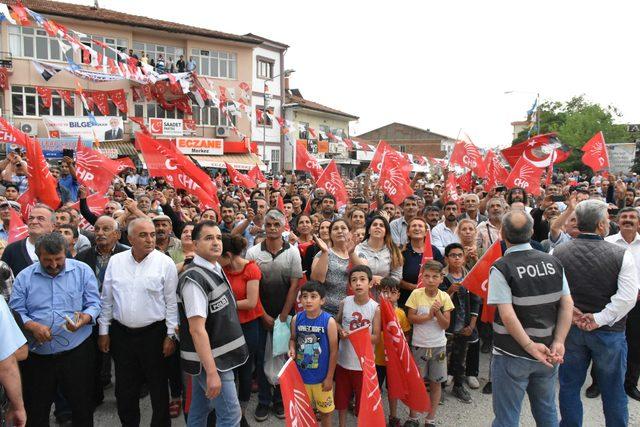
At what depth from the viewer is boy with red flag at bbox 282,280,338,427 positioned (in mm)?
3891

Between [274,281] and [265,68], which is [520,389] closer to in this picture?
[274,281]

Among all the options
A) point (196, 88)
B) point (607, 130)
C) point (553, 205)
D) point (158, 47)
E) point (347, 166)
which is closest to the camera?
point (553, 205)

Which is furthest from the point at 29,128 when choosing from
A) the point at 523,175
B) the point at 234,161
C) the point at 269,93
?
the point at 523,175

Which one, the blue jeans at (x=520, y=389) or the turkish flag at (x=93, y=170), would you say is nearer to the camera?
the blue jeans at (x=520, y=389)

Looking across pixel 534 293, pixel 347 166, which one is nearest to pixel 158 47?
pixel 347 166

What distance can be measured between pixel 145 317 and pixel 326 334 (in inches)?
59.1

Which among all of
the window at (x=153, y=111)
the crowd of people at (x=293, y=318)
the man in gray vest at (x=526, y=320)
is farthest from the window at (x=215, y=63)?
the man in gray vest at (x=526, y=320)

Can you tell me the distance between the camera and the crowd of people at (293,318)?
3.20 m

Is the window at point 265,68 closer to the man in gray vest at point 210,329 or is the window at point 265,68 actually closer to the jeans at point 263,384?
the jeans at point 263,384

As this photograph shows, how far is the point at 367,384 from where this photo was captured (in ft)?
12.1

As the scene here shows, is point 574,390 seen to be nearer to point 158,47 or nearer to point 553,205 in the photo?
point 553,205

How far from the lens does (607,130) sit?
52.3 meters

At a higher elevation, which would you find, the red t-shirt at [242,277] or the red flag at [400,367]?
the red t-shirt at [242,277]

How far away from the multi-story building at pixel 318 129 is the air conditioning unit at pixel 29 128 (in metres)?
16.5
